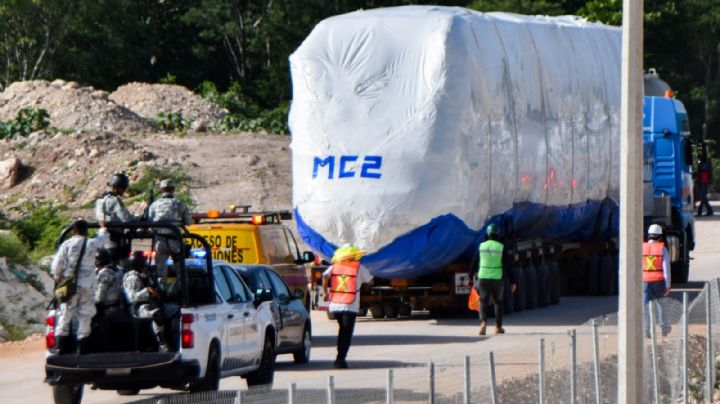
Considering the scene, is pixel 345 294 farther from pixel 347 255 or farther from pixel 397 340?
pixel 397 340

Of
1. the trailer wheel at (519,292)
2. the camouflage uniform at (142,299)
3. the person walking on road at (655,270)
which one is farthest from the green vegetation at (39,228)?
the camouflage uniform at (142,299)

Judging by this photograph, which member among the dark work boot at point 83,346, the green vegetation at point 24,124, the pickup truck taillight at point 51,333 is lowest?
the dark work boot at point 83,346

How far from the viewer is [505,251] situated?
25578 mm

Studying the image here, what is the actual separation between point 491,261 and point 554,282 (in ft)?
21.5

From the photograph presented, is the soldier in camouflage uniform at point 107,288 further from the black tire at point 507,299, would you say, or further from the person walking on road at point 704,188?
the person walking on road at point 704,188

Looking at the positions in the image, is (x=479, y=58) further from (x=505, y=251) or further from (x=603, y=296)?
(x=603, y=296)

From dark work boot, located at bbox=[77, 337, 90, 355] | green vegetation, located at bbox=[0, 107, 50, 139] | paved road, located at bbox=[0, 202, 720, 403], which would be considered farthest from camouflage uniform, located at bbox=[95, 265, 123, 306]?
green vegetation, located at bbox=[0, 107, 50, 139]

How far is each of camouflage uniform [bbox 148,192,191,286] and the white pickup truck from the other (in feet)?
1.18

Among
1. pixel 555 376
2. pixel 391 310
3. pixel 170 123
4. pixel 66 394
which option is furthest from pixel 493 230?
pixel 170 123

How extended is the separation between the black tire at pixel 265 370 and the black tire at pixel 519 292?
10.2 m

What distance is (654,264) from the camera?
Answer: 23609mm

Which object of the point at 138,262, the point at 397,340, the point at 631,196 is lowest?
the point at 397,340

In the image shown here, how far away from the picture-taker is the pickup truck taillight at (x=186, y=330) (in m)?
16.2

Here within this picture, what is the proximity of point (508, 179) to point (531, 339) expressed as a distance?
437cm
